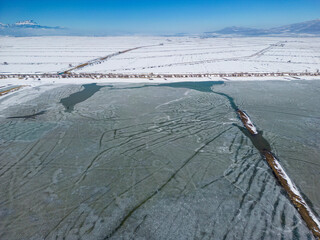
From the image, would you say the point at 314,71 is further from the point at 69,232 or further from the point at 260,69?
the point at 69,232

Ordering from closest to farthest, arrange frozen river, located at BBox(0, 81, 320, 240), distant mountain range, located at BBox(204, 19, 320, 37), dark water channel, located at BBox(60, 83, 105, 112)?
frozen river, located at BBox(0, 81, 320, 240) → dark water channel, located at BBox(60, 83, 105, 112) → distant mountain range, located at BBox(204, 19, 320, 37)

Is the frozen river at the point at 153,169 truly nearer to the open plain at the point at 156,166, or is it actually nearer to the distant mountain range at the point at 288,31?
the open plain at the point at 156,166

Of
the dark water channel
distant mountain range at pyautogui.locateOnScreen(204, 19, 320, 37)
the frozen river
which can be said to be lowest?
distant mountain range at pyautogui.locateOnScreen(204, 19, 320, 37)

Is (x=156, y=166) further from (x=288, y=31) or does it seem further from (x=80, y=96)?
(x=288, y=31)

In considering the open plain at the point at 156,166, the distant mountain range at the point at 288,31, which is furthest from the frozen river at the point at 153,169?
the distant mountain range at the point at 288,31

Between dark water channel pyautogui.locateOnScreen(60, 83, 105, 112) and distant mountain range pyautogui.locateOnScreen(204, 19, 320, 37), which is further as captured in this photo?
distant mountain range pyautogui.locateOnScreen(204, 19, 320, 37)

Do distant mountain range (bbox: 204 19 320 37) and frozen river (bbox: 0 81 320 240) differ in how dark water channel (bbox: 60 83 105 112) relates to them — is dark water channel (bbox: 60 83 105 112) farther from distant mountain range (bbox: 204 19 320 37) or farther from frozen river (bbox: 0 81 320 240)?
distant mountain range (bbox: 204 19 320 37)

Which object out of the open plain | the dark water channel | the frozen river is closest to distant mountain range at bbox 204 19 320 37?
the dark water channel

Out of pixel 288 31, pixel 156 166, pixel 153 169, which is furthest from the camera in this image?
pixel 288 31

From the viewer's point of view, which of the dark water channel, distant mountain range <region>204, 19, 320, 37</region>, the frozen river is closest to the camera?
the frozen river

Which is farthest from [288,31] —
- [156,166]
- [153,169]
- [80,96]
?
[153,169]
